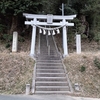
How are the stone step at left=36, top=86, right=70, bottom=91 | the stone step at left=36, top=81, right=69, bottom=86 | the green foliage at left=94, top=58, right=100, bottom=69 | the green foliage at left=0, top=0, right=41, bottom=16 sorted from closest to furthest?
1. the stone step at left=36, top=86, right=70, bottom=91
2. the stone step at left=36, top=81, right=69, bottom=86
3. the green foliage at left=94, top=58, right=100, bottom=69
4. the green foliage at left=0, top=0, right=41, bottom=16

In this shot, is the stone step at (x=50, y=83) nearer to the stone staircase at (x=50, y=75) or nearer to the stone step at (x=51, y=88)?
the stone staircase at (x=50, y=75)

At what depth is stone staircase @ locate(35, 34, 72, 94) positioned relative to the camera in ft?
24.9

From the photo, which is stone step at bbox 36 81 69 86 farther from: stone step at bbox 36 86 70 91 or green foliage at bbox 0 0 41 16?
green foliage at bbox 0 0 41 16

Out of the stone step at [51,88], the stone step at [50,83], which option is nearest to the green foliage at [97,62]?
the stone step at [50,83]

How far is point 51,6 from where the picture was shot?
17156 mm

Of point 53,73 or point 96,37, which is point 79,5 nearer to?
point 96,37

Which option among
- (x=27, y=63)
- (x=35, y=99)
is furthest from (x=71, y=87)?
(x=27, y=63)

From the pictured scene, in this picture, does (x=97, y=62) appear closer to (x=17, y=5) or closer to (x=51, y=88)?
(x=51, y=88)

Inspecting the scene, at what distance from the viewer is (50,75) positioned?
28.3 ft

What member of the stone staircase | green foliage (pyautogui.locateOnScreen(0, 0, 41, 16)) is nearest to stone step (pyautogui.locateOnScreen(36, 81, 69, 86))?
the stone staircase

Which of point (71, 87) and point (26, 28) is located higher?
point (26, 28)

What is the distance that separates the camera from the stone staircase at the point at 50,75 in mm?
7578

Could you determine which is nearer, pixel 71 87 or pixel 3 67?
pixel 71 87

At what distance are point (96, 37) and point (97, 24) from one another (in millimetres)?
3436
